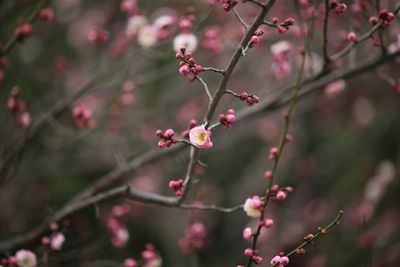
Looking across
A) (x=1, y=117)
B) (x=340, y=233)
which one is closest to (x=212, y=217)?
(x=340, y=233)

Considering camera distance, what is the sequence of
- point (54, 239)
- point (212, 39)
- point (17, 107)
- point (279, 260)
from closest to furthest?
point (279, 260), point (54, 239), point (17, 107), point (212, 39)

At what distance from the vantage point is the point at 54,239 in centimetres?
243

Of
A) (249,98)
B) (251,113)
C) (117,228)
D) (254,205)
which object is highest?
(251,113)

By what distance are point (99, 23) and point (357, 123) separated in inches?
131

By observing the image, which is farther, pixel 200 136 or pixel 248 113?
pixel 248 113

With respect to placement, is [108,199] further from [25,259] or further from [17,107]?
[17,107]

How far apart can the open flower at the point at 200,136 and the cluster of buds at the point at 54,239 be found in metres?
1.11

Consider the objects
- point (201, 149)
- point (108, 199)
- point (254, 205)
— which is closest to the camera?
point (254, 205)

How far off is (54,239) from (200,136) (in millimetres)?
1223

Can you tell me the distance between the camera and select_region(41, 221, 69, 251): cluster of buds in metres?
2.39

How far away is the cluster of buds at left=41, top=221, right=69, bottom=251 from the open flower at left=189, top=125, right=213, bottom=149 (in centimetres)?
111

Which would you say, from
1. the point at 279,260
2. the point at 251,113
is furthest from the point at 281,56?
the point at 279,260

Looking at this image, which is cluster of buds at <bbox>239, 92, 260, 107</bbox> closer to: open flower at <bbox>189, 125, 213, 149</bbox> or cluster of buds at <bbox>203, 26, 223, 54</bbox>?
open flower at <bbox>189, 125, 213, 149</bbox>

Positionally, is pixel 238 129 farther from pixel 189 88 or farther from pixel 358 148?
pixel 358 148
